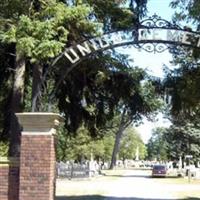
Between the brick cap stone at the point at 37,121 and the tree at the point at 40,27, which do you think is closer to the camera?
the brick cap stone at the point at 37,121

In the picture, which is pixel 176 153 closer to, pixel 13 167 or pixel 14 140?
pixel 14 140

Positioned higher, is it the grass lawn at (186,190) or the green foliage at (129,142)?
the green foliage at (129,142)

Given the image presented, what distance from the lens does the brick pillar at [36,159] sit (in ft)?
50.2

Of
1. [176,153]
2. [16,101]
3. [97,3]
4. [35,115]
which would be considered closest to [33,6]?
[97,3]

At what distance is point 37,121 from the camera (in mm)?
15258

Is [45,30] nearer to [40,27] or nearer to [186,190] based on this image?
[40,27]

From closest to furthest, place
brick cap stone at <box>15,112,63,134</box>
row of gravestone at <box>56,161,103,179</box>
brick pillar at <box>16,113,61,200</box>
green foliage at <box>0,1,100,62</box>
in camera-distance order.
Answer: brick cap stone at <box>15,112,63,134</box> < brick pillar at <box>16,113,61,200</box> < green foliage at <box>0,1,100,62</box> < row of gravestone at <box>56,161,103,179</box>

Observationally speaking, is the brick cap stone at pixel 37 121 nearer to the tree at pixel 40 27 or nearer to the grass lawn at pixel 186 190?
the tree at pixel 40 27

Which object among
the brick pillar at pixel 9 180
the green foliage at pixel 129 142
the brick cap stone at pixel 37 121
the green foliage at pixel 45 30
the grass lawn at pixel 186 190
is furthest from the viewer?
the green foliage at pixel 129 142

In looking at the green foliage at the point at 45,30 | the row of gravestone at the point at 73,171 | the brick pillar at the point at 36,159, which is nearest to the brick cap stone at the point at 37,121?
the brick pillar at the point at 36,159

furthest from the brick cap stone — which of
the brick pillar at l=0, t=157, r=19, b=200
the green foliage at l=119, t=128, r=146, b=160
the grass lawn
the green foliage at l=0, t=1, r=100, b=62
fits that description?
the green foliage at l=119, t=128, r=146, b=160

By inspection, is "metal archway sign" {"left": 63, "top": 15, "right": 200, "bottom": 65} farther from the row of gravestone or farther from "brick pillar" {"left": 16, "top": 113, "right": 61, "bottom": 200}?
the row of gravestone

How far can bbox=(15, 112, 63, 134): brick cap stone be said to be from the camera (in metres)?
15.2

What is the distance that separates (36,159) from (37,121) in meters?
0.95
